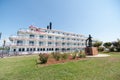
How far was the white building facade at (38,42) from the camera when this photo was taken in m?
35.6

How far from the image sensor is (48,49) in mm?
44094

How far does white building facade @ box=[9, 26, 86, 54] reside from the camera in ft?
117

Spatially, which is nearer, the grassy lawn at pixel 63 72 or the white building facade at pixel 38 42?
the grassy lawn at pixel 63 72

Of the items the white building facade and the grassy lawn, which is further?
the white building facade

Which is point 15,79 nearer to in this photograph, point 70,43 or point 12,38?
point 12,38

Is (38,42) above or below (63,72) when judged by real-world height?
above

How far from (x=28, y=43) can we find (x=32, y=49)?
3.11 meters

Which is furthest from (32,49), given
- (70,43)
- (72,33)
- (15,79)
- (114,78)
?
(114,78)

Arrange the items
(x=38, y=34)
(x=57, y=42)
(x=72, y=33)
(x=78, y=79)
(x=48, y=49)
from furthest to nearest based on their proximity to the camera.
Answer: (x=72, y=33) < (x=57, y=42) < (x=48, y=49) < (x=38, y=34) < (x=78, y=79)

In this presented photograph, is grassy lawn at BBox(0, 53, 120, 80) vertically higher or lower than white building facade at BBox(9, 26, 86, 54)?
lower

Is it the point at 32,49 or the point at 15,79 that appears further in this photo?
the point at 32,49

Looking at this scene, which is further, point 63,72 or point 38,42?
point 38,42

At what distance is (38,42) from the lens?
1620 inches

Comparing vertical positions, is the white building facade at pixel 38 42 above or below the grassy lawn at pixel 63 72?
above
